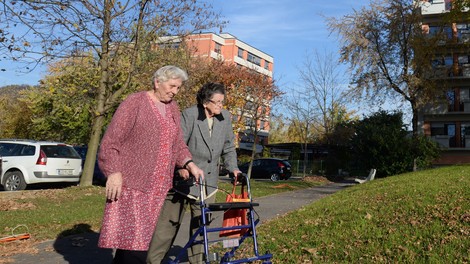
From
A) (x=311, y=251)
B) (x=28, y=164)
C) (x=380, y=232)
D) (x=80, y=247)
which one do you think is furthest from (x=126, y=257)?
(x=28, y=164)

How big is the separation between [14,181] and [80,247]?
359 inches

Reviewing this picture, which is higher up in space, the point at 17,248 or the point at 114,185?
the point at 114,185

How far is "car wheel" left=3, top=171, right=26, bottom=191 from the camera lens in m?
14.0

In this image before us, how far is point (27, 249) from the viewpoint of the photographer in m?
5.98

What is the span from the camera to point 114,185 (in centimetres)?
334

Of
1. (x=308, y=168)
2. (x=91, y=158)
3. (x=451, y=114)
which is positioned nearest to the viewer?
(x=91, y=158)

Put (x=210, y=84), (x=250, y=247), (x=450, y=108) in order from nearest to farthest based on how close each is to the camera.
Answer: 1. (x=210, y=84)
2. (x=250, y=247)
3. (x=450, y=108)

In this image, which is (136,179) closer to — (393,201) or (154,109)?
(154,109)

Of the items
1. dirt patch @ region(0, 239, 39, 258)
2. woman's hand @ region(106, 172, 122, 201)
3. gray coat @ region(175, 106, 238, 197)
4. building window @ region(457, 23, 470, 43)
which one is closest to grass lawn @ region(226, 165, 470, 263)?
gray coat @ region(175, 106, 238, 197)

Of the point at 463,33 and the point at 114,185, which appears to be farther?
the point at 463,33

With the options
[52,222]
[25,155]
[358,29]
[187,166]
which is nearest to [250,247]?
[187,166]

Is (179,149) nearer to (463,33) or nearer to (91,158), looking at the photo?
(91,158)

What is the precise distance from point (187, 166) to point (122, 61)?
13153mm

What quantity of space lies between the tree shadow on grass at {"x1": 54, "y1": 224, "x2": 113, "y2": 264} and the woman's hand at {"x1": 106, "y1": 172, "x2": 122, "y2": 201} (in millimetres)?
2356
